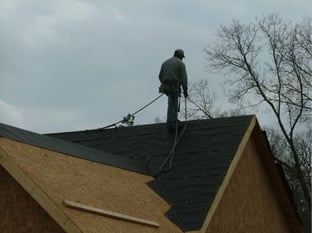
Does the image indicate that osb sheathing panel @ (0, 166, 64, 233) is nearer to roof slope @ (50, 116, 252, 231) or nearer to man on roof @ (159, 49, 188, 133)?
roof slope @ (50, 116, 252, 231)

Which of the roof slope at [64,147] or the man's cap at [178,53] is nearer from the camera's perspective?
the roof slope at [64,147]

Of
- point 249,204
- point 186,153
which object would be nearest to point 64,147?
point 186,153

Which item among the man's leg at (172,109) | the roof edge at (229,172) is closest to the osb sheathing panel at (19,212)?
the roof edge at (229,172)

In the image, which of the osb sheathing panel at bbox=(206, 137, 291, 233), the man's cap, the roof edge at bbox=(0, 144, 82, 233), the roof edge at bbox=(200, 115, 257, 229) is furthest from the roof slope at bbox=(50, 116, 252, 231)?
the roof edge at bbox=(0, 144, 82, 233)

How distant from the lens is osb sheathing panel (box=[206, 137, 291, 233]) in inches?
372

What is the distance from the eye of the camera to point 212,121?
37.2ft

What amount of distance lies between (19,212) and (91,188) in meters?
1.09

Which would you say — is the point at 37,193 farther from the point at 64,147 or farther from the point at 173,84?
the point at 173,84

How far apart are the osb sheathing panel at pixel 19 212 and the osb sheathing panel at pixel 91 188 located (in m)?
0.26

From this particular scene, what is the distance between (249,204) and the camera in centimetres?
1063

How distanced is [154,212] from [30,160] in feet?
6.57

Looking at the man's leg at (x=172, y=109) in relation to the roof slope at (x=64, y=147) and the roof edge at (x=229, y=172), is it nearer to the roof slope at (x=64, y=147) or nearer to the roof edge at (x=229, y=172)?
the roof slope at (x=64, y=147)

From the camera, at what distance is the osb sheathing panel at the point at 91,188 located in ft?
21.7

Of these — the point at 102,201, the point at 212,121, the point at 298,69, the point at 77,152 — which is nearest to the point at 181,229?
the point at 102,201
